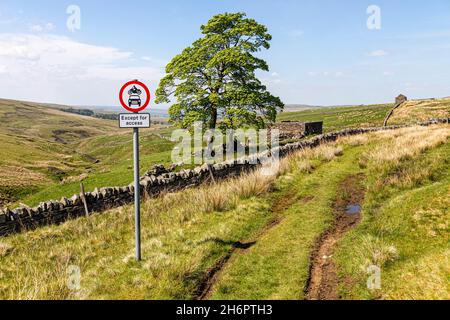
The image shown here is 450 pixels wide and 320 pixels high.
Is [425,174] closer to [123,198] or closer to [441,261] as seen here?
[441,261]

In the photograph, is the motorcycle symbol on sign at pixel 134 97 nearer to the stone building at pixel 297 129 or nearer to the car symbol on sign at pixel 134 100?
the car symbol on sign at pixel 134 100

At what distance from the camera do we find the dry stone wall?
1333 centimetres

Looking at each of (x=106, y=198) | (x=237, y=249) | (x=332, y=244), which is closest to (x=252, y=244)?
(x=237, y=249)

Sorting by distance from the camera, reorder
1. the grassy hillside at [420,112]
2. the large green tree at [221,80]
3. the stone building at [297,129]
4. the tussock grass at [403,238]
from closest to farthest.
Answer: the tussock grass at [403,238] → the large green tree at [221,80] → the stone building at [297,129] → the grassy hillside at [420,112]

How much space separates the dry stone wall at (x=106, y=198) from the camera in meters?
13.3

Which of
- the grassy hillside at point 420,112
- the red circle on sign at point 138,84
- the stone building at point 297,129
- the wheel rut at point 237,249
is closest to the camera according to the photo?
the wheel rut at point 237,249

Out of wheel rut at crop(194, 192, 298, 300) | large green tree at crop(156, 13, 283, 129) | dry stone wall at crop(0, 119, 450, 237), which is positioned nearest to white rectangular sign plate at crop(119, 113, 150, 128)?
wheel rut at crop(194, 192, 298, 300)

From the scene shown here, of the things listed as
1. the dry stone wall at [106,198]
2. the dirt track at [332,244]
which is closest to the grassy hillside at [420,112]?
the dry stone wall at [106,198]

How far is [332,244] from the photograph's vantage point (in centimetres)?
892

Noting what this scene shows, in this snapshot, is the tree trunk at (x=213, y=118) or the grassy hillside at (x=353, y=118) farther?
the grassy hillside at (x=353, y=118)

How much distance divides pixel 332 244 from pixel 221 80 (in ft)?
73.0

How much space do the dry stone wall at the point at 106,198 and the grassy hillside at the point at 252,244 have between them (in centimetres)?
120

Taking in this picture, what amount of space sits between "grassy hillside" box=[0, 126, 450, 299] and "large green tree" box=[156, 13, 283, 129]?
1311cm

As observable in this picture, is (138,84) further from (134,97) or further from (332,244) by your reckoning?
(332,244)
